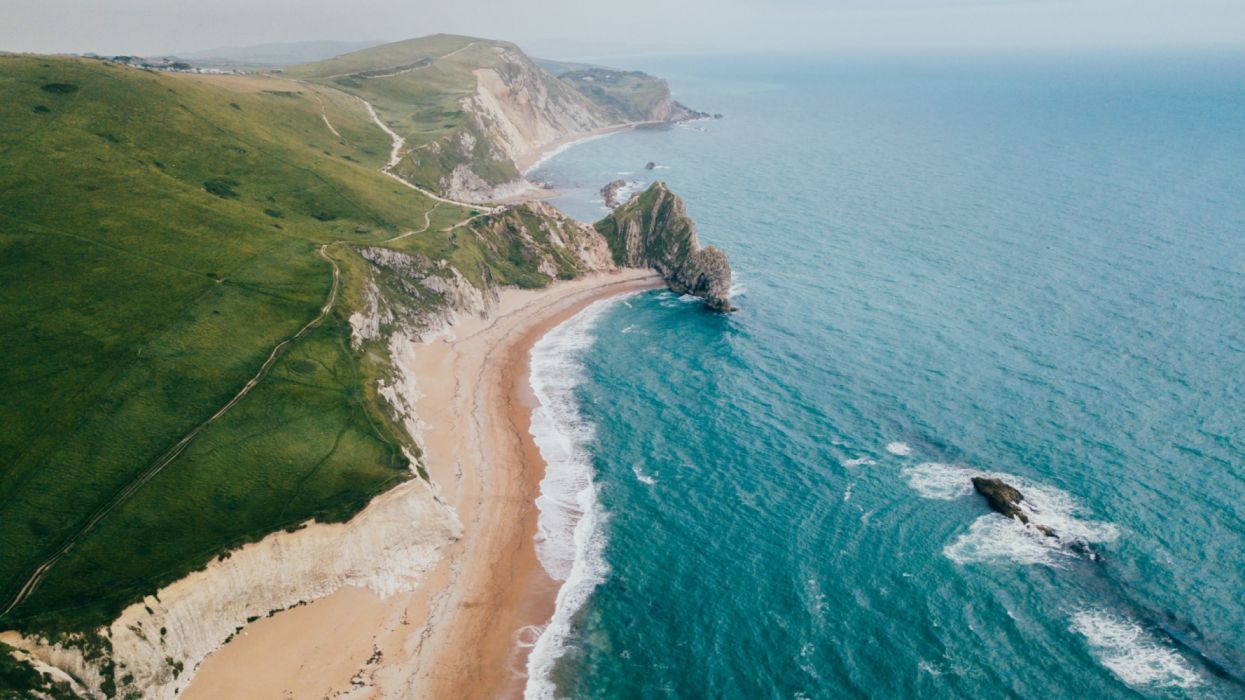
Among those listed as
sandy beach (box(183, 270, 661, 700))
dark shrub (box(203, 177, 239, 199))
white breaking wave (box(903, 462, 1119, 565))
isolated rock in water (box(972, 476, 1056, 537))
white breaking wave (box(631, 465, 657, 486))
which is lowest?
sandy beach (box(183, 270, 661, 700))

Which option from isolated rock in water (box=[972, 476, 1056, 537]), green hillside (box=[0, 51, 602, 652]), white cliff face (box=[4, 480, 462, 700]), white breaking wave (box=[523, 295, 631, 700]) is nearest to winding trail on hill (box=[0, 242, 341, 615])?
green hillside (box=[0, 51, 602, 652])

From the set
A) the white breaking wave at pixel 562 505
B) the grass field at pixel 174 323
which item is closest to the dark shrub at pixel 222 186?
the grass field at pixel 174 323

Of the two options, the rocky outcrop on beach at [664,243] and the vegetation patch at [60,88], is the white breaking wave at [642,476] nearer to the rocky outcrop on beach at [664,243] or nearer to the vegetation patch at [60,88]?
the rocky outcrop on beach at [664,243]

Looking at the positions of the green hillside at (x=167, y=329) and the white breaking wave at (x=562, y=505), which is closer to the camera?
the green hillside at (x=167, y=329)

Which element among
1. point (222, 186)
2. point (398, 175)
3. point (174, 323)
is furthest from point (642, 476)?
point (398, 175)

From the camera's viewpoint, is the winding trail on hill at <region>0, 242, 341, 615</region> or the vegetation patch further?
the vegetation patch

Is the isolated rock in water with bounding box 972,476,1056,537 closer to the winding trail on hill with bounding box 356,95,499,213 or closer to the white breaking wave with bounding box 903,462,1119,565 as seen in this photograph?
the white breaking wave with bounding box 903,462,1119,565

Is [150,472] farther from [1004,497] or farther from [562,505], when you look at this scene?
[1004,497]
